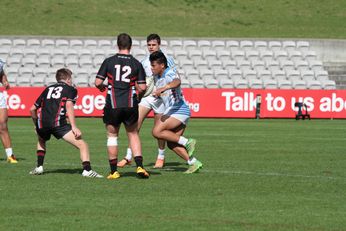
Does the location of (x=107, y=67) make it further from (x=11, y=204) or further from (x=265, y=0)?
(x=265, y=0)

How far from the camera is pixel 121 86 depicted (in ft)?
42.7

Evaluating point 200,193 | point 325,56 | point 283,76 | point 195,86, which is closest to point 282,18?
point 325,56

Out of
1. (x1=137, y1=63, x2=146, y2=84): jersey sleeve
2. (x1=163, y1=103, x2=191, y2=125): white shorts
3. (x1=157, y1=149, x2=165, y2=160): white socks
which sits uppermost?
(x1=137, y1=63, x2=146, y2=84): jersey sleeve

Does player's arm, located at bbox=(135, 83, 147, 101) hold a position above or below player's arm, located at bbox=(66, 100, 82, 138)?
above

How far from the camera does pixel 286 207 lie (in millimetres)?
10148

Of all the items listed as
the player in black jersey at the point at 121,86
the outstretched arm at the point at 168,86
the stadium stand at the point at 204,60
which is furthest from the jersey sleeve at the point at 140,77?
the stadium stand at the point at 204,60

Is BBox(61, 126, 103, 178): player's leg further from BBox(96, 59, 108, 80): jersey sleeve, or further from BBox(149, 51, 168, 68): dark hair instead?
BBox(149, 51, 168, 68): dark hair

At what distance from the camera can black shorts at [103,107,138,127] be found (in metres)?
13.1

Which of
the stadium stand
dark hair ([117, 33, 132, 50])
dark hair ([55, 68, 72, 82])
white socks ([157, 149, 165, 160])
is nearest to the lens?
dark hair ([117, 33, 132, 50])

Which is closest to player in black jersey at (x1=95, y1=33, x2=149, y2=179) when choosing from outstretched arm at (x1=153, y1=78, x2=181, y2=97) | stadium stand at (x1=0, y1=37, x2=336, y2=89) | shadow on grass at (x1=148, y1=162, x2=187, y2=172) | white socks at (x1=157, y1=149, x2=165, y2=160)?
outstretched arm at (x1=153, y1=78, x2=181, y2=97)

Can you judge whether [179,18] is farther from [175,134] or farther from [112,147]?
[112,147]

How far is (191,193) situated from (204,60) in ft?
102

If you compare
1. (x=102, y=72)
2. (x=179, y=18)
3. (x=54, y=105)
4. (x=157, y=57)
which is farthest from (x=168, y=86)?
(x=179, y=18)

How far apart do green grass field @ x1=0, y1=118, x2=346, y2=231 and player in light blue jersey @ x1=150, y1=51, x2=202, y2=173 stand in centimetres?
37
